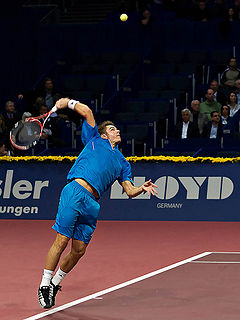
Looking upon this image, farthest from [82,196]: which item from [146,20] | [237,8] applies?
[146,20]

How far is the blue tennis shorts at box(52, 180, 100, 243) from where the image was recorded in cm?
830

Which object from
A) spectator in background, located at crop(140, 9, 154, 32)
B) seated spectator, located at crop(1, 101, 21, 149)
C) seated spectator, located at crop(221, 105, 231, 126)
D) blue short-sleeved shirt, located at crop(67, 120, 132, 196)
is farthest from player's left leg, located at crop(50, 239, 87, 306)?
spectator in background, located at crop(140, 9, 154, 32)

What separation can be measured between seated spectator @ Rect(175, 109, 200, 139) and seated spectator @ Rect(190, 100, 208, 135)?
123mm

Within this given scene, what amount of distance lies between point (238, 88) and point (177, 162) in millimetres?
4393

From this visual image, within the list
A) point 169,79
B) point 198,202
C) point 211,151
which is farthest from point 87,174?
point 169,79

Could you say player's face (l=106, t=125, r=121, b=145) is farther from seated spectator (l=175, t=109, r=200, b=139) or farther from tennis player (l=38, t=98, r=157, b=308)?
seated spectator (l=175, t=109, r=200, b=139)

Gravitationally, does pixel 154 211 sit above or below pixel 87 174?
below

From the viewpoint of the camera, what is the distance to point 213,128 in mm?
19266

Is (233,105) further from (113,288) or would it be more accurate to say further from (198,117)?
Answer: (113,288)

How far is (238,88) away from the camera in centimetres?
2042

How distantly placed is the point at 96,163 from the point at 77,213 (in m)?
0.55

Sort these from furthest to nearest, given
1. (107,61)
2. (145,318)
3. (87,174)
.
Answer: (107,61) < (87,174) < (145,318)

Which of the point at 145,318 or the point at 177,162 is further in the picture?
the point at 177,162

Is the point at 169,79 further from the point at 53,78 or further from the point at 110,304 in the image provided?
the point at 110,304
